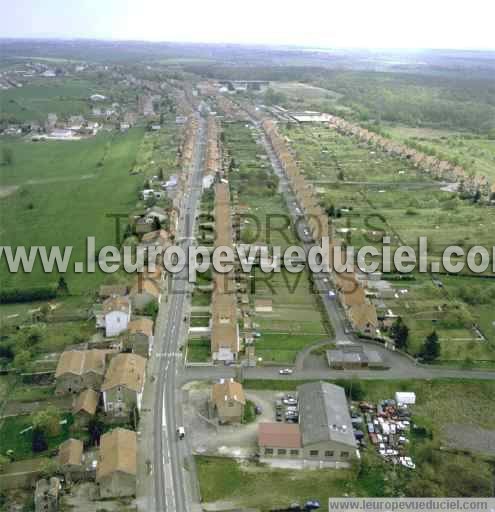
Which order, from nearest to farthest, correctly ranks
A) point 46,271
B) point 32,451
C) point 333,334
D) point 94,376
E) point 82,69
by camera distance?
point 32,451
point 94,376
point 333,334
point 46,271
point 82,69

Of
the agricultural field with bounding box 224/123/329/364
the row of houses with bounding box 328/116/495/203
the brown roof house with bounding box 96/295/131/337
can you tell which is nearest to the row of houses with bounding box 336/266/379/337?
the agricultural field with bounding box 224/123/329/364

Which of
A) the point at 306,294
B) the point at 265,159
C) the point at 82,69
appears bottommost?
the point at 306,294

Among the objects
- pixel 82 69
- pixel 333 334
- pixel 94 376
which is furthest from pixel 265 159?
pixel 82 69

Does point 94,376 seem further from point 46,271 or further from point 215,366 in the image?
point 46,271

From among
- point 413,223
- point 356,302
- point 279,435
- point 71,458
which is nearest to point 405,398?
point 279,435

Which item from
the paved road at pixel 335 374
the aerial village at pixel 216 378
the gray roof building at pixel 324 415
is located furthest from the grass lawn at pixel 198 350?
the gray roof building at pixel 324 415

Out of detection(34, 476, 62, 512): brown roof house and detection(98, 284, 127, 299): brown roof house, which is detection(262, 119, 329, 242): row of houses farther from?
detection(34, 476, 62, 512): brown roof house

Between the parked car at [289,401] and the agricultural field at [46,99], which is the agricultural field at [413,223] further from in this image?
the agricultural field at [46,99]
